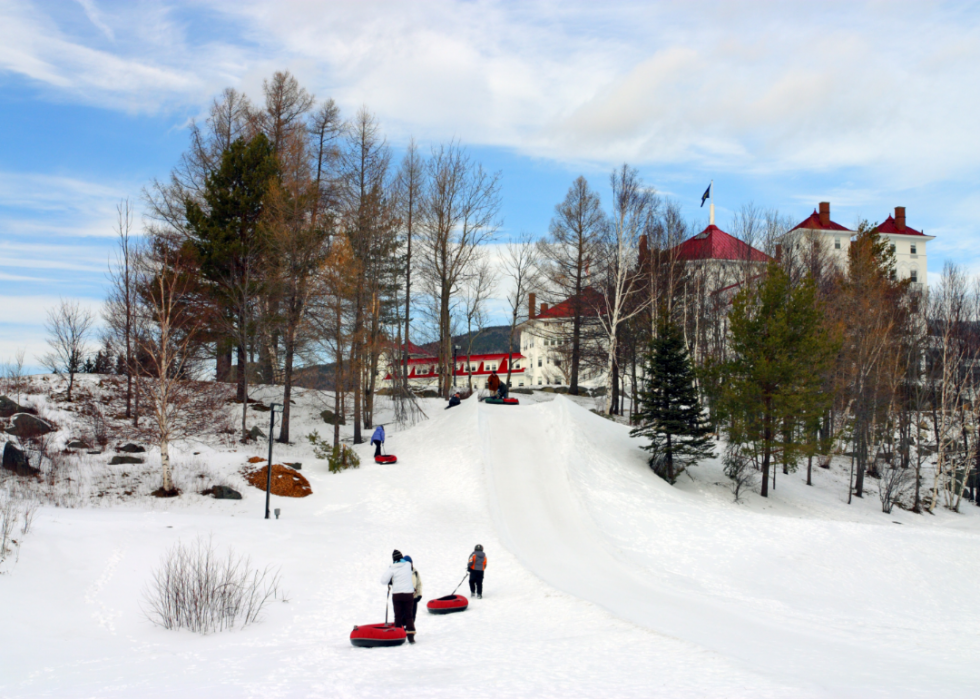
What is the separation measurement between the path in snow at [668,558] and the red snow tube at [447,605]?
2.58 metres

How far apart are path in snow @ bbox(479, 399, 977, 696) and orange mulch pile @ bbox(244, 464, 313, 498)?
21.6ft

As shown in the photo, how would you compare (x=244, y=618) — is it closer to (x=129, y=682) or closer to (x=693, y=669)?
(x=129, y=682)

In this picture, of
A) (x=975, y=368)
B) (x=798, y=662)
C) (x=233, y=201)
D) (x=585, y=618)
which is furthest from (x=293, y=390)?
(x=975, y=368)

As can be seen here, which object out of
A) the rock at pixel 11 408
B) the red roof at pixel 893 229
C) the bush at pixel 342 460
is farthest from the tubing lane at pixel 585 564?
the red roof at pixel 893 229

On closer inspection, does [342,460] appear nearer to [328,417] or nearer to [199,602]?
[328,417]

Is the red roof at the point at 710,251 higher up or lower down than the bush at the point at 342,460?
higher up

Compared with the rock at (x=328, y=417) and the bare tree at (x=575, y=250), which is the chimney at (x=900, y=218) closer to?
the bare tree at (x=575, y=250)

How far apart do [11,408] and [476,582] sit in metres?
22.3

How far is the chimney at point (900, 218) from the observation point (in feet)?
235

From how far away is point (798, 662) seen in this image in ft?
29.6

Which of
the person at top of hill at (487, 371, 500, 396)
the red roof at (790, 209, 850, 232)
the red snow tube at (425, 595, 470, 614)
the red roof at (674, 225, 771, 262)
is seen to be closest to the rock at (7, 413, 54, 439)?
the red snow tube at (425, 595, 470, 614)

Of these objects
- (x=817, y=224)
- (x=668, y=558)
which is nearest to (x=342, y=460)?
(x=668, y=558)

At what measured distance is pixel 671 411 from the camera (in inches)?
1017

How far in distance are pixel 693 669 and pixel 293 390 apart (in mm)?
31716
